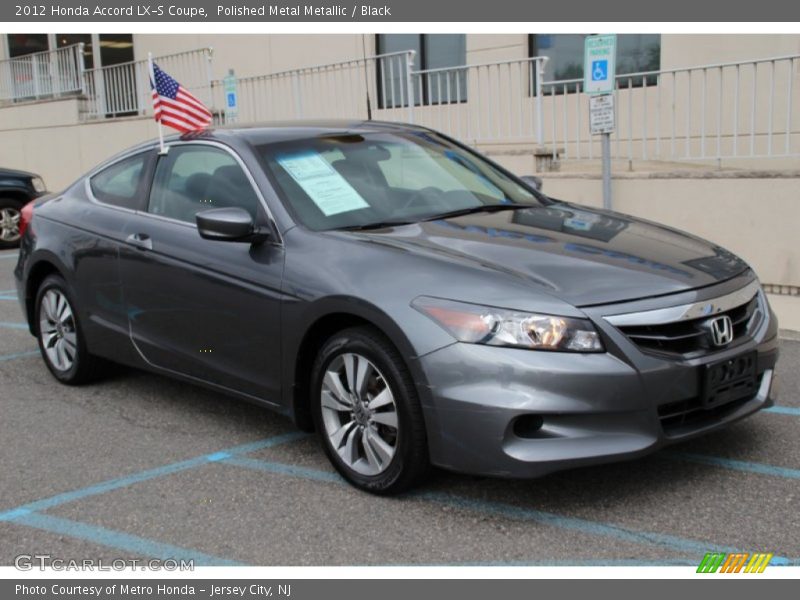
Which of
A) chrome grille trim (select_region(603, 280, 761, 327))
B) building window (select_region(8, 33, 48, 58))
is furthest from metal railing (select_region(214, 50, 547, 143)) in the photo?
building window (select_region(8, 33, 48, 58))

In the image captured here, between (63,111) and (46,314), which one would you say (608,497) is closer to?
(46,314)

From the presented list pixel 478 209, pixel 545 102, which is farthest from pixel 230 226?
pixel 545 102

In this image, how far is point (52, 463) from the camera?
4746 millimetres

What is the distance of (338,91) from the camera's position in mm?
13203

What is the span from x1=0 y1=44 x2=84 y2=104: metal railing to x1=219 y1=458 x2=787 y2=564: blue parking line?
1545 centimetres

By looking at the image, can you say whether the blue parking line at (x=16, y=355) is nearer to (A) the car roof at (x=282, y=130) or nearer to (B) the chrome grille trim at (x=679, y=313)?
(A) the car roof at (x=282, y=130)

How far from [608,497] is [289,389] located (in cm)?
150

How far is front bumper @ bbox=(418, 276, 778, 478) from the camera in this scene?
141 inches

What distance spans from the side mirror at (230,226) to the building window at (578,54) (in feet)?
25.5

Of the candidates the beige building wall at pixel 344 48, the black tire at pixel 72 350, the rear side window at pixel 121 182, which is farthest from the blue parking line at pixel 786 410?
the beige building wall at pixel 344 48

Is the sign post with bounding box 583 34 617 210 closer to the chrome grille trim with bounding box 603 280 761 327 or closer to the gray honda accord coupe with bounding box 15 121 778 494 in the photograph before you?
the gray honda accord coupe with bounding box 15 121 778 494

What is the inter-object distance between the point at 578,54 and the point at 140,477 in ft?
31.1

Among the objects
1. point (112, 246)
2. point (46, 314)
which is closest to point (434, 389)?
point (112, 246)

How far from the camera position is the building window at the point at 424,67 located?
1213 centimetres
